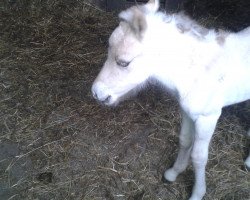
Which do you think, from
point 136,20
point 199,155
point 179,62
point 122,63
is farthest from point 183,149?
point 136,20

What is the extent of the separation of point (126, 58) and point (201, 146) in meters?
0.89

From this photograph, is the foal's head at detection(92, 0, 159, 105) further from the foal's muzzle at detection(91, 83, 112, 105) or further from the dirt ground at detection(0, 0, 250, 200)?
the dirt ground at detection(0, 0, 250, 200)

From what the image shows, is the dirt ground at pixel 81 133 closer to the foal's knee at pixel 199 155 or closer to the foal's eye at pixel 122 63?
the foal's knee at pixel 199 155

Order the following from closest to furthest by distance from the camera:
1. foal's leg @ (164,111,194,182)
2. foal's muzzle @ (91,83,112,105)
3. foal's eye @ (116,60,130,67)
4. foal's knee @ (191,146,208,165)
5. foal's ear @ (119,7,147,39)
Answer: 1. foal's ear @ (119,7,147,39)
2. foal's eye @ (116,60,130,67)
3. foal's muzzle @ (91,83,112,105)
4. foal's knee @ (191,146,208,165)
5. foal's leg @ (164,111,194,182)

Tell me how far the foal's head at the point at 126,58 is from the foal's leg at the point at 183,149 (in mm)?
581

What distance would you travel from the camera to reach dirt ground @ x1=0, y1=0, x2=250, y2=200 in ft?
10.2

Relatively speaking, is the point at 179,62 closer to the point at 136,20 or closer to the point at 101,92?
the point at 136,20

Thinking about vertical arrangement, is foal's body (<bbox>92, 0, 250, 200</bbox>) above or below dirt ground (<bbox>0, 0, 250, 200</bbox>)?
above

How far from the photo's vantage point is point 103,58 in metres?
4.20

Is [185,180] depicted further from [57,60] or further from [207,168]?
[57,60]

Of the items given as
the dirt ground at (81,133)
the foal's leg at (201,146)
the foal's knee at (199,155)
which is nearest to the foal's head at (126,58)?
the foal's leg at (201,146)

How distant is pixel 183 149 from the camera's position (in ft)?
9.62

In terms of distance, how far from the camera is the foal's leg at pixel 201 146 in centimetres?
242

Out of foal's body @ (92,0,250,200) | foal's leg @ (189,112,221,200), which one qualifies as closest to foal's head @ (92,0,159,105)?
foal's body @ (92,0,250,200)
